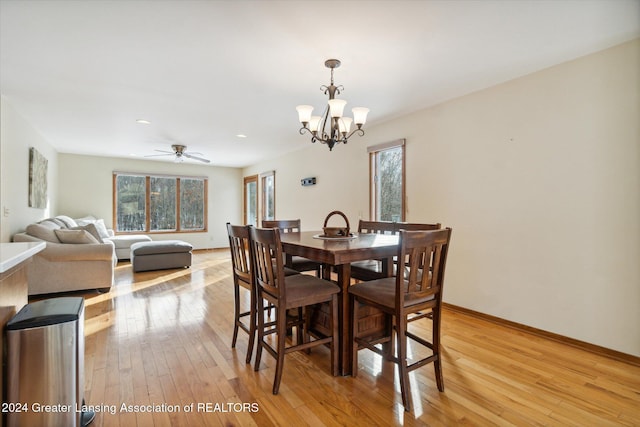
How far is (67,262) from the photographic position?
12.6 feet

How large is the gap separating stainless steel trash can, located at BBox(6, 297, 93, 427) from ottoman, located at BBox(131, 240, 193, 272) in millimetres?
4120

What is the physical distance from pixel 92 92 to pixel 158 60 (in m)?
1.28

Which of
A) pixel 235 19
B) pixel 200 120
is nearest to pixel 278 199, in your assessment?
pixel 200 120

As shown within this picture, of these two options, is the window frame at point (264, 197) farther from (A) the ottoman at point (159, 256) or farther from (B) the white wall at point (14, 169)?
(B) the white wall at point (14, 169)

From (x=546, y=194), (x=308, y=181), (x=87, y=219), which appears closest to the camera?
(x=546, y=194)

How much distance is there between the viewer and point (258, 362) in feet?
6.86

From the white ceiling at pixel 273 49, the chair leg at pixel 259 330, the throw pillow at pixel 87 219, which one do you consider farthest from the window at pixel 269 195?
the chair leg at pixel 259 330

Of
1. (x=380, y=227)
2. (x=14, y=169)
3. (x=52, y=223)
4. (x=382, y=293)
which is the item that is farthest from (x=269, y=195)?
(x=382, y=293)

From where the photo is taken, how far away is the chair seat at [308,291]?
190cm

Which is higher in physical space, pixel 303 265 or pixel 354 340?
pixel 303 265

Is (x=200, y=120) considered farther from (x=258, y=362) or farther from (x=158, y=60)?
(x=258, y=362)

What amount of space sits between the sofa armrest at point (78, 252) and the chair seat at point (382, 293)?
11.7ft

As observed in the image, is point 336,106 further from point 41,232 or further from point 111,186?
point 111,186

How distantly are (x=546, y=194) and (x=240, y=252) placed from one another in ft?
8.68
